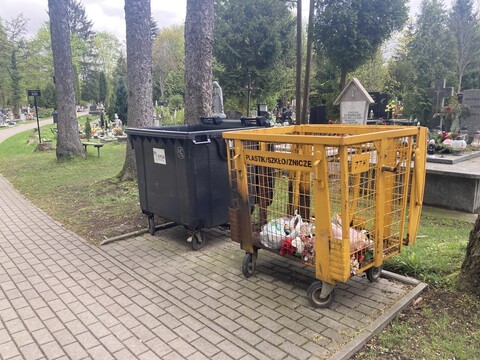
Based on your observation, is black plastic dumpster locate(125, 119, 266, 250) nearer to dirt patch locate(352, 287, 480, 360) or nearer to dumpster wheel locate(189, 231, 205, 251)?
dumpster wheel locate(189, 231, 205, 251)

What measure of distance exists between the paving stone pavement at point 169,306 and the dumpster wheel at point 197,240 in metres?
0.07

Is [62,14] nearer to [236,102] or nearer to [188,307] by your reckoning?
[188,307]

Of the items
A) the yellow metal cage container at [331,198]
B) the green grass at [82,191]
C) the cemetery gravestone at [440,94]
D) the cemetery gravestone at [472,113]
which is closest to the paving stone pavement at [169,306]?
the yellow metal cage container at [331,198]

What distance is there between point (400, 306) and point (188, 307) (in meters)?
1.69

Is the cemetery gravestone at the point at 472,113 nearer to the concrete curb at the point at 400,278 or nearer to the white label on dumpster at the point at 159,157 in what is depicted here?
the concrete curb at the point at 400,278

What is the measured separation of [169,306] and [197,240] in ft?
4.16

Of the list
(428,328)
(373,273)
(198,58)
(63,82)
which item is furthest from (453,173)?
(63,82)

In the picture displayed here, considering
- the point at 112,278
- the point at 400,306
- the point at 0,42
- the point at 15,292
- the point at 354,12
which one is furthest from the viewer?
the point at 0,42

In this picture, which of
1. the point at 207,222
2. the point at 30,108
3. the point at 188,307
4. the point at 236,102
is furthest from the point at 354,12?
the point at 30,108

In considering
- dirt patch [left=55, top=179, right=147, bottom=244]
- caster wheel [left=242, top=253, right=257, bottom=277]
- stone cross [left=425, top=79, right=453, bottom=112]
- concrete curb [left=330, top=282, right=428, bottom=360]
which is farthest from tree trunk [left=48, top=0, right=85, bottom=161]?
stone cross [left=425, top=79, right=453, bottom=112]

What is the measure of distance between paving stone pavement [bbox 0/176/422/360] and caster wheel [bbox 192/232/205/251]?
7 cm

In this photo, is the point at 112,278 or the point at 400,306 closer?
the point at 400,306

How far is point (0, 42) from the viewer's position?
117 ft

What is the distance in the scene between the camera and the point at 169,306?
3090mm
